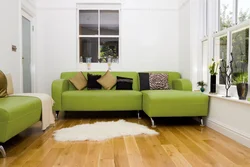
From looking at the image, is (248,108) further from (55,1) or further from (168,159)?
(55,1)

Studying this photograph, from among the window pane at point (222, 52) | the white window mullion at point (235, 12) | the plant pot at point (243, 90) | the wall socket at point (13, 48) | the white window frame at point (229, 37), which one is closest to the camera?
the plant pot at point (243, 90)

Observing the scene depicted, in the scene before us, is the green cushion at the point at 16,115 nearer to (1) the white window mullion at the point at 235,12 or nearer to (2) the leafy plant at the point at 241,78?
(2) the leafy plant at the point at 241,78

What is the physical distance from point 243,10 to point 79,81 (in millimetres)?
3017

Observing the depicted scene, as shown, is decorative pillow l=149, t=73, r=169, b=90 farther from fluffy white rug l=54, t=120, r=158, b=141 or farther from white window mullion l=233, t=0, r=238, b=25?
white window mullion l=233, t=0, r=238, b=25

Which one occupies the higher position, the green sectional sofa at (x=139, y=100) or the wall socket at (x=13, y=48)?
the wall socket at (x=13, y=48)

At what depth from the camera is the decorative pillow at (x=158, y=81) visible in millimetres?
4789

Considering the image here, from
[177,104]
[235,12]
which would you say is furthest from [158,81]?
[235,12]

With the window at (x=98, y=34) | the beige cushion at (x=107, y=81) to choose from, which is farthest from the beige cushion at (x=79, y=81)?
the window at (x=98, y=34)

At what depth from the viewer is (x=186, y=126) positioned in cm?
383

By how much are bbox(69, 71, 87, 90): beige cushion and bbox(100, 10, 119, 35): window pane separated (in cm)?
120

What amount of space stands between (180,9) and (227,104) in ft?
8.95

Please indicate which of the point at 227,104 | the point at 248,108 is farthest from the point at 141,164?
the point at 227,104

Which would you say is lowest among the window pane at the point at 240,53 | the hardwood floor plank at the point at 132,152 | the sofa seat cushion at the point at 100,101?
the hardwood floor plank at the point at 132,152

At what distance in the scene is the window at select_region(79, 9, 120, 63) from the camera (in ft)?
17.9
